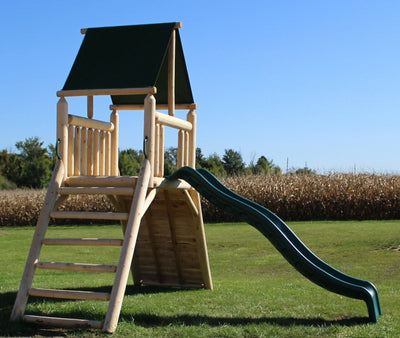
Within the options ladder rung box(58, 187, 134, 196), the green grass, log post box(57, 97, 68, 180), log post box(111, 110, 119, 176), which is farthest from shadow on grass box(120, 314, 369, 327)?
log post box(111, 110, 119, 176)

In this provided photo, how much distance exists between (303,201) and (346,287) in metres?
16.1

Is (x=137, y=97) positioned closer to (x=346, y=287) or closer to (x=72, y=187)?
(x=72, y=187)

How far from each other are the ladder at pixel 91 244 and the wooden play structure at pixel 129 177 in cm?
1

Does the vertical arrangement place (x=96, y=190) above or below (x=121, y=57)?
below

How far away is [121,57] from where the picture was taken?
292 inches

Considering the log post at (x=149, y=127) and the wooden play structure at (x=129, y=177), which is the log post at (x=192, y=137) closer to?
the wooden play structure at (x=129, y=177)

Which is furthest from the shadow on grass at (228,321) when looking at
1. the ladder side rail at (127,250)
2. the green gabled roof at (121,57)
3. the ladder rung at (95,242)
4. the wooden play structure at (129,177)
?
the green gabled roof at (121,57)

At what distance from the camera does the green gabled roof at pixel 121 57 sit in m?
7.06

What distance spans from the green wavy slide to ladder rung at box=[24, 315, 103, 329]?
2141mm

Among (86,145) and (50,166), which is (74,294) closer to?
(86,145)

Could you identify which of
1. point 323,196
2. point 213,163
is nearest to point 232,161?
point 213,163

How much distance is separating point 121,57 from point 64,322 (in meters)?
3.69

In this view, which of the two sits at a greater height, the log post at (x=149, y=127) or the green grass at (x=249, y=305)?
the log post at (x=149, y=127)

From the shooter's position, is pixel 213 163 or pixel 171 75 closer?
pixel 171 75
